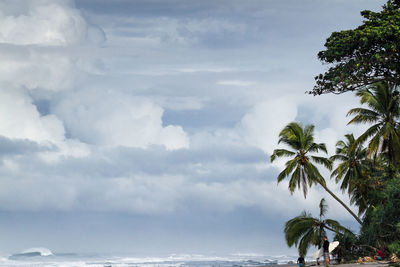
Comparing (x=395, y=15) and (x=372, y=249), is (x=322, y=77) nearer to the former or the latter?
(x=395, y=15)

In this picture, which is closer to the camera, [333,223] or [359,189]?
[333,223]

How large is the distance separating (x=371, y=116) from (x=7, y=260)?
9450cm

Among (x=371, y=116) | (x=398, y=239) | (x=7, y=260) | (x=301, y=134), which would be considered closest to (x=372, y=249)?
(x=398, y=239)

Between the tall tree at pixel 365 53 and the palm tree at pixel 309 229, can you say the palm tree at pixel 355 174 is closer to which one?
the palm tree at pixel 309 229

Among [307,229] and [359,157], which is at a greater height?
[359,157]

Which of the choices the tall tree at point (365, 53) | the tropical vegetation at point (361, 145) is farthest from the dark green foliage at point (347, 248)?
the tall tree at point (365, 53)

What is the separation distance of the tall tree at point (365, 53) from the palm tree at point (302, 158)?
12.5 m

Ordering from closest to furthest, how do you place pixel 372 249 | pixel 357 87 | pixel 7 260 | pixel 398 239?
pixel 357 87 < pixel 398 239 < pixel 372 249 < pixel 7 260

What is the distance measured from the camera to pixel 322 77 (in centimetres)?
2534

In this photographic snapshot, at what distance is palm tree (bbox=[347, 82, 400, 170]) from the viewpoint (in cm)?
3004

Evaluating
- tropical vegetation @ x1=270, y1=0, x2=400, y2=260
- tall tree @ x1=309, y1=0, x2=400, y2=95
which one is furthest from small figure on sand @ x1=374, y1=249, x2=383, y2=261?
tall tree @ x1=309, y1=0, x2=400, y2=95

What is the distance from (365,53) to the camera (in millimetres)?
24109

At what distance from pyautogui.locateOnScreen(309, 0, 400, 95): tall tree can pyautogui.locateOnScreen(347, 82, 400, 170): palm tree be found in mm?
5651

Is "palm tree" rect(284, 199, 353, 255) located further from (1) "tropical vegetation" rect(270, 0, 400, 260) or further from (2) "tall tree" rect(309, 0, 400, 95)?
(2) "tall tree" rect(309, 0, 400, 95)
